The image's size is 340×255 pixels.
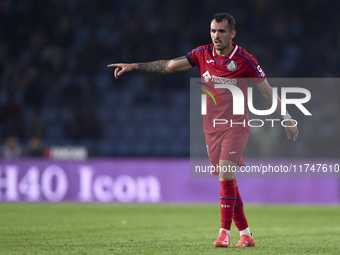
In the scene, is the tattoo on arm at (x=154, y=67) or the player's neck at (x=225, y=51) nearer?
the player's neck at (x=225, y=51)

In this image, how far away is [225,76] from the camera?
553 cm

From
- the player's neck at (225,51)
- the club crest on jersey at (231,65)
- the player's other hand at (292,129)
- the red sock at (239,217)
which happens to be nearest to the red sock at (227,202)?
the red sock at (239,217)

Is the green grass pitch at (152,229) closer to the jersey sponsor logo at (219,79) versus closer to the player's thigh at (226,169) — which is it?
the player's thigh at (226,169)

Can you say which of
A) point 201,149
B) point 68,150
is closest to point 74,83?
point 68,150

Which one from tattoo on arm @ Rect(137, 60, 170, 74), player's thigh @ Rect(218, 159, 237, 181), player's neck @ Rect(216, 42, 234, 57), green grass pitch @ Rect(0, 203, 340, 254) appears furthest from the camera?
tattoo on arm @ Rect(137, 60, 170, 74)

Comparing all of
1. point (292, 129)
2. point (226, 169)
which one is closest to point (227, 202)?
point (226, 169)

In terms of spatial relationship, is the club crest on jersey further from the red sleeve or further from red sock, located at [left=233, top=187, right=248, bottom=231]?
red sock, located at [left=233, top=187, right=248, bottom=231]

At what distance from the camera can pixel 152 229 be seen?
24.6 ft

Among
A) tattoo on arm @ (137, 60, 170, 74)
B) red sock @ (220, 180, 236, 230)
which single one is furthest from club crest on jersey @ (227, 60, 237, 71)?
red sock @ (220, 180, 236, 230)

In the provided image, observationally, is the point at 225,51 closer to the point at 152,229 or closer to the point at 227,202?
the point at 227,202

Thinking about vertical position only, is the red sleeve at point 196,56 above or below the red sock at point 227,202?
above

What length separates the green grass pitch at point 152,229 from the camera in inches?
208

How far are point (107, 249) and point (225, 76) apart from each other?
75.1 inches

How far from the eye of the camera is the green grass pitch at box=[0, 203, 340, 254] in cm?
529
